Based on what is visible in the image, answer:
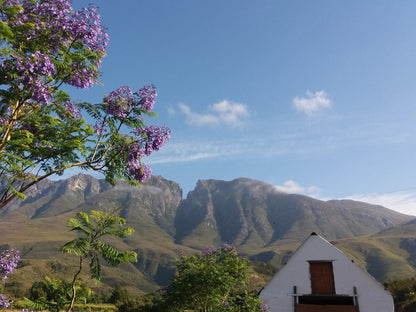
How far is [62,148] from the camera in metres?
9.83

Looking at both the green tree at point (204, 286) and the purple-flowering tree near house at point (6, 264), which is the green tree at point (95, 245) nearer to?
the purple-flowering tree near house at point (6, 264)

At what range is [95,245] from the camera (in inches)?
394

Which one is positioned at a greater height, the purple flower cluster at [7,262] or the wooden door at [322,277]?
the wooden door at [322,277]

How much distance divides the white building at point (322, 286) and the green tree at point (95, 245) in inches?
616

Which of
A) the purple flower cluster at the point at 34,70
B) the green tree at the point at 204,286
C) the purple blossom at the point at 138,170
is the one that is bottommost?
the green tree at the point at 204,286

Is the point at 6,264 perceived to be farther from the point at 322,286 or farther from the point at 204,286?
the point at 322,286

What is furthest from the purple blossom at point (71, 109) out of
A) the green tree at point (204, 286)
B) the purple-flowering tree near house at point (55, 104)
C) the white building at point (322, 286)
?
the white building at point (322, 286)

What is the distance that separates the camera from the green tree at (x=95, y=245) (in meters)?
9.52

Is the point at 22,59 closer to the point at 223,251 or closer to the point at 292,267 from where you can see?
the point at 223,251

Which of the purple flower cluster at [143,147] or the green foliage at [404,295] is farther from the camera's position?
the green foliage at [404,295]

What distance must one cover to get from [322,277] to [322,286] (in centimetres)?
59

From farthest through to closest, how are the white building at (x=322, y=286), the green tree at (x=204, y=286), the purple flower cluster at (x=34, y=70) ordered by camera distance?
the white building at (x=322, y=286) < the green tree at (x=204, y=286) < the purple flower cluster at (x=34, y=70)

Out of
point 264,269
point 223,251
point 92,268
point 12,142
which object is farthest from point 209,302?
point 264,269

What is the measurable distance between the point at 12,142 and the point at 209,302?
1088 centimetres
